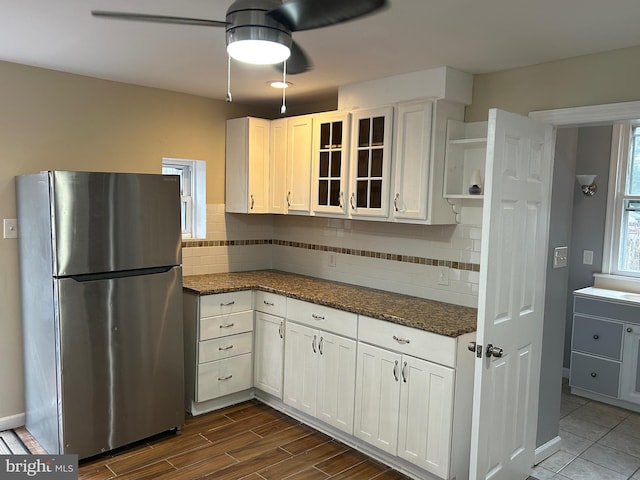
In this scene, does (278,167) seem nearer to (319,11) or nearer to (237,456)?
(237,456)

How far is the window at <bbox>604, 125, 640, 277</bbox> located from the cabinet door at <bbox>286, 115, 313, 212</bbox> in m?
2.60

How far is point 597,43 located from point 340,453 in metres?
2.64

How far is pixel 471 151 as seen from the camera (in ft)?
10.2

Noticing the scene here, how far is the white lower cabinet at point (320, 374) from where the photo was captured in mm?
3119

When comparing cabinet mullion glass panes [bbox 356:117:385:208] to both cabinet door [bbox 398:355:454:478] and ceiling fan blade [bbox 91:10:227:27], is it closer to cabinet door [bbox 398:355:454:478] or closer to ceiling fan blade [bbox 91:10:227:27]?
cabinet door [bbox 398:355:454:478]

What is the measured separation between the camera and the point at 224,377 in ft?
11.9

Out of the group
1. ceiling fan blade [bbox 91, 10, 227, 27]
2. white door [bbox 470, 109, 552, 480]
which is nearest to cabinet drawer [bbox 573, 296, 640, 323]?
white door [bbox 470, 109, 552, 480]

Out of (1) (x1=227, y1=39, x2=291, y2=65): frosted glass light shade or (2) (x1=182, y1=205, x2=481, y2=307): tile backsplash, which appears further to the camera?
(2) (x1=182, y1=205, x2=481, y2=307): tile backsplash

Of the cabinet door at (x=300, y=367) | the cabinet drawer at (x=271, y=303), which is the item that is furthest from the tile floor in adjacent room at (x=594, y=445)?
the cabinet drawer at (x=271, y=303)

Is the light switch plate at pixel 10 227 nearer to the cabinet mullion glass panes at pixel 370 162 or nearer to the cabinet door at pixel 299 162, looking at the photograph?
the cabinet door at pixel 299 162

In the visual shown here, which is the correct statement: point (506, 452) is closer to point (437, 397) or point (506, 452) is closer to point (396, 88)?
point (437, 397)

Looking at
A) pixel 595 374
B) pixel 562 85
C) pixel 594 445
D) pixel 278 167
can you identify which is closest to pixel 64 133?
pixel 278 167

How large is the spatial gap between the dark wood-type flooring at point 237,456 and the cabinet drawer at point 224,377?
20cm

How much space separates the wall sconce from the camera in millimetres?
4262
